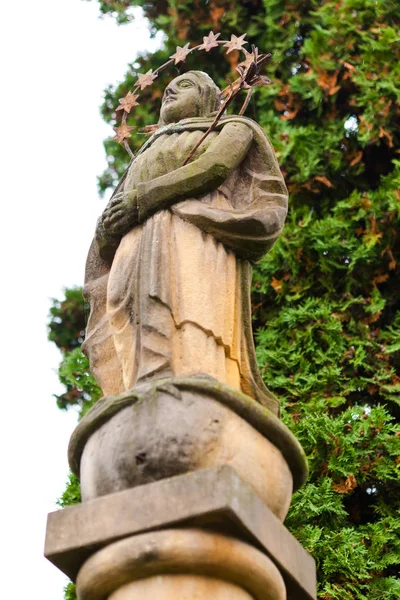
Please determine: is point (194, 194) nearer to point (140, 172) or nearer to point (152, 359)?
point (140, 172)

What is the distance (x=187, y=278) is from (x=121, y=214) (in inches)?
23.4

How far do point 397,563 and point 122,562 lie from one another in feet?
13.8

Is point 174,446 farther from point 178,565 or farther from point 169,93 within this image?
point 169,93

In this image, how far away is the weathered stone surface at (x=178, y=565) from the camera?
168 inches

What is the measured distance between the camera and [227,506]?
4.22m

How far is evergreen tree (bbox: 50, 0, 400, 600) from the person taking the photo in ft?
27.3

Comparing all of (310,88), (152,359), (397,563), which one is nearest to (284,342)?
(397,563)

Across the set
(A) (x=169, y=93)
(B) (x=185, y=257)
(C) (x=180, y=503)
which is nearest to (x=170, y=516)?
(C) (x=180, y=503)

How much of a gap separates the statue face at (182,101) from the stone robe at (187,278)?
274 millimetres

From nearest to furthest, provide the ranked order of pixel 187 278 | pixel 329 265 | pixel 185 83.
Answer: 1. pixel 187 278
2. pixel 185 83
3. pixel 329 265

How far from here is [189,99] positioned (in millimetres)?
6027

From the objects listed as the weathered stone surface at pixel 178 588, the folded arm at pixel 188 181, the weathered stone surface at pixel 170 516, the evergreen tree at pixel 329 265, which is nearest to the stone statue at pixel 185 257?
the folded arm at pixel 188 181

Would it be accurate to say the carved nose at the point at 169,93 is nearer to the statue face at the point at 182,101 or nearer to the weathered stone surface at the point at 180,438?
the statue face at the point at 182,101

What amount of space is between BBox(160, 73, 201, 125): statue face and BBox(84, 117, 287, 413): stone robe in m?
0.27
